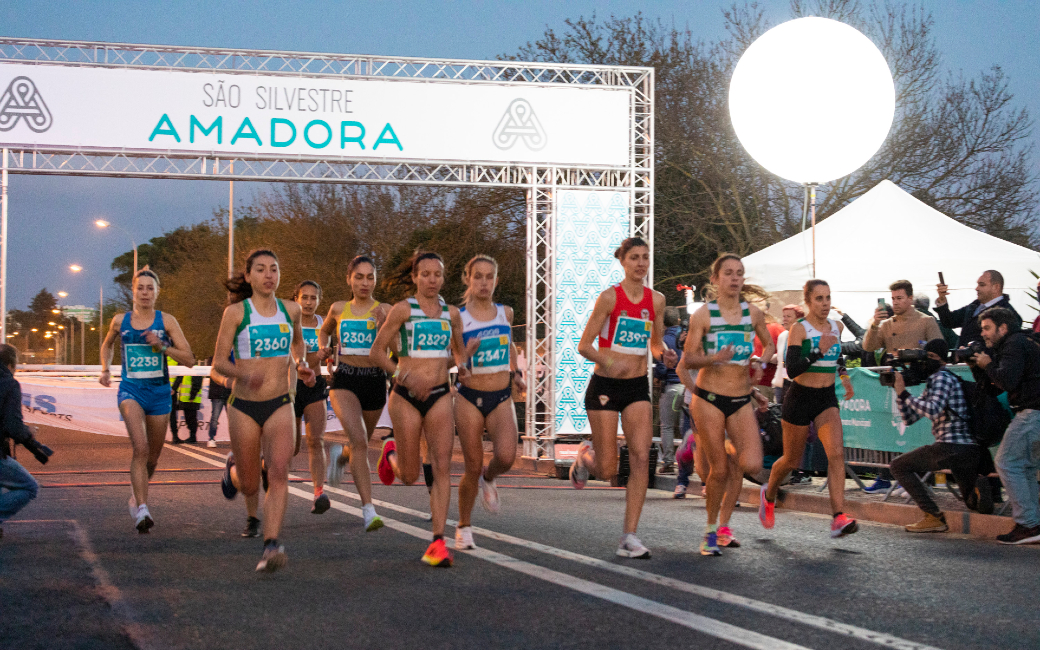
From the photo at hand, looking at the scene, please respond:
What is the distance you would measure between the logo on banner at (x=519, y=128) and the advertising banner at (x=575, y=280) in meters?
0.90

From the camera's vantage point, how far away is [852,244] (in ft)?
53.1

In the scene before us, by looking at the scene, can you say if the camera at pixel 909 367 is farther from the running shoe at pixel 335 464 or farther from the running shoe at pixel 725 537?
the running shoe at pixel 335 464

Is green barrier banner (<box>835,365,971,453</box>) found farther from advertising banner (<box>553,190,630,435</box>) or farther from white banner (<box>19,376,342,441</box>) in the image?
white banner (<box>19,376,342,441</box>)

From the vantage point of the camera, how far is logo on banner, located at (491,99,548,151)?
16375mm

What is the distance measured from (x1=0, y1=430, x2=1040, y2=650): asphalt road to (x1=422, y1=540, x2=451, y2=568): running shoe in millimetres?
85

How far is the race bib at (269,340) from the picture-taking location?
7.07 metres

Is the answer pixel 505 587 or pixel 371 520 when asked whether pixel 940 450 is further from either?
pixel 371 520

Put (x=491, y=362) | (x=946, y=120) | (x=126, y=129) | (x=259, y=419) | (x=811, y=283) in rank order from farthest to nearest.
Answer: (x=946, y=120)
(x=126, y=129)
(x=811, y=283)
(x=491, y=362)
(x=259, y=419)

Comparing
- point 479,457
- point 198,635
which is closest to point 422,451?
point 479,457

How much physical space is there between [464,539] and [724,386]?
6.98 feet

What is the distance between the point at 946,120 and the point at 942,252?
50.9 ft

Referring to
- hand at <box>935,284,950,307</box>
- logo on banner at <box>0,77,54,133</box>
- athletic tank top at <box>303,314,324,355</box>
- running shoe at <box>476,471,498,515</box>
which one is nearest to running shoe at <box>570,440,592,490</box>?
running shoe at <box>476,471,498,515</box>

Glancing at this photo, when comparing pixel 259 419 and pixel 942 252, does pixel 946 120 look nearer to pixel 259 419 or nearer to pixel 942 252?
pixel 942 252

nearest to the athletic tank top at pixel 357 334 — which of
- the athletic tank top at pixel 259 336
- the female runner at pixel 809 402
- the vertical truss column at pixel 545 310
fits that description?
the athletic tank top at pixel 259 336
